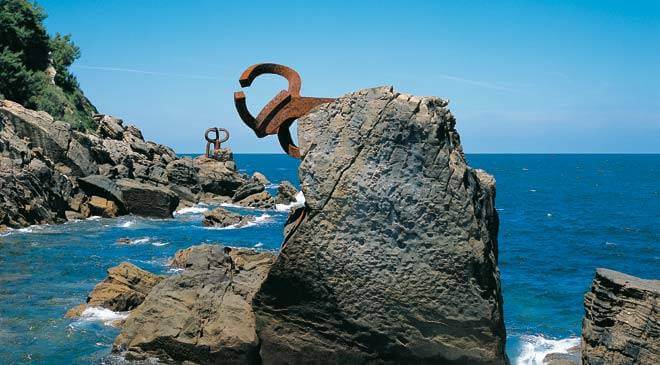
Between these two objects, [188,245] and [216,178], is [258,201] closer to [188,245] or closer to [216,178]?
[216,178]

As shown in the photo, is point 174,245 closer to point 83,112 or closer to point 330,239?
point 330,239

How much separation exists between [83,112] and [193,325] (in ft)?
150

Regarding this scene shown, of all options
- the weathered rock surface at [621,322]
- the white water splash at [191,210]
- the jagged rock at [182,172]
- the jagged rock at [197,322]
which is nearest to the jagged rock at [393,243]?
the jagged rock at [197,322]

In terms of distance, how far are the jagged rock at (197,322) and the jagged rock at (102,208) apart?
71.8 ft

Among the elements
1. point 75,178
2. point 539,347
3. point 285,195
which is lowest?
point 539,347

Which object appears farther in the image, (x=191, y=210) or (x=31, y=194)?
(x=191, y=210)

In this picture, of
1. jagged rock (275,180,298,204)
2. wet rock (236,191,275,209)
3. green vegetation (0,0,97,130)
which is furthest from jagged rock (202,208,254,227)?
green vegetation (0,0,97,130)

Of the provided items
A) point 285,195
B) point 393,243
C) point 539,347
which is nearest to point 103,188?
point 285,195

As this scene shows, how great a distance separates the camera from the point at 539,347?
15047 millimetres

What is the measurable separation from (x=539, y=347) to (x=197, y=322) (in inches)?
323

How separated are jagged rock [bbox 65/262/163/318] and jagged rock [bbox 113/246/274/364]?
311 cm

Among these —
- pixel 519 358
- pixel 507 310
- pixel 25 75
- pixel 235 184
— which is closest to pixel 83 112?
pixel 25 75

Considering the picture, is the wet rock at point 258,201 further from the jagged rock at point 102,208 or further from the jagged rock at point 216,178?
the jagged rock at point 102,208

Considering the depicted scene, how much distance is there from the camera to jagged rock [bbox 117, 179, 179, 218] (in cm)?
3444
